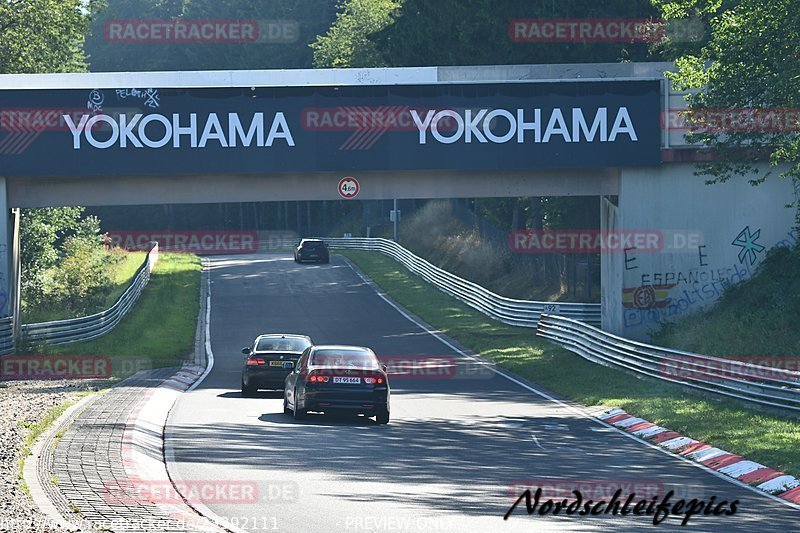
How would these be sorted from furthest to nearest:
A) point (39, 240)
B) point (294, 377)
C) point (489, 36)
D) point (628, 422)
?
point (39, 240) < point (489, 36) < point (628, 422) < point (294, 377)

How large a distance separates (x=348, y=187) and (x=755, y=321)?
11.0m

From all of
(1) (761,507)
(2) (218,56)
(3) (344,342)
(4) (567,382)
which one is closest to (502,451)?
(1) (761,507)

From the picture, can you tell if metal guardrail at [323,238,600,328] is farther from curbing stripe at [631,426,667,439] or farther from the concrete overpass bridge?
curbing stripe at [631,426,667,439]

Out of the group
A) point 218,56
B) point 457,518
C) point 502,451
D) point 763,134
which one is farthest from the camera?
point 218,56

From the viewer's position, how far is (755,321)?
29.5 metres

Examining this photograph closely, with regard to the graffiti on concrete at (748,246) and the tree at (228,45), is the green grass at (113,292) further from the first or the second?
the tree at (228,45)

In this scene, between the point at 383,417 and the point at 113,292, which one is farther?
the point at 113,292

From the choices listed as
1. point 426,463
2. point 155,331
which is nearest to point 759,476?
point 426,463

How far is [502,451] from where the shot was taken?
1694 cm

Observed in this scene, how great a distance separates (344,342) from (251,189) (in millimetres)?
7916

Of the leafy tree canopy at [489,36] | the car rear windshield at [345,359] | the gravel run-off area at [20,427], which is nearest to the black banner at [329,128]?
the gravel run-off area at [20,427]

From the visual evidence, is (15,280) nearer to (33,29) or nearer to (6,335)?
(6,335)

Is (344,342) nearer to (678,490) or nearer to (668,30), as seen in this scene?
(668,30)

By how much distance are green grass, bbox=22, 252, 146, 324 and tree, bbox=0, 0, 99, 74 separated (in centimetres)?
996
